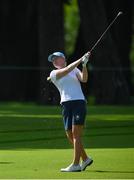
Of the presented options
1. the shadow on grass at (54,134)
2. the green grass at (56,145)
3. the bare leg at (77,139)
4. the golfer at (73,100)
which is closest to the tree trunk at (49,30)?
the green grass at (56,145)

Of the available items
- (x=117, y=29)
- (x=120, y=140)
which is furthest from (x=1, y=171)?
(x=117, y=29)

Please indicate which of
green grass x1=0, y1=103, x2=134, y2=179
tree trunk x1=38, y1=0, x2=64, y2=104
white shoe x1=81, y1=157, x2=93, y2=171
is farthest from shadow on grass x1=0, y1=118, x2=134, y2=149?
tree trunk x1=38, y1=0, x2=64, y2=104

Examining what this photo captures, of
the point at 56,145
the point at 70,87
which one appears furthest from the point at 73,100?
the point at 56,145

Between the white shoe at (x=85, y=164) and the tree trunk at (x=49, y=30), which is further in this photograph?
the tree trunk at (x=49, y=30)

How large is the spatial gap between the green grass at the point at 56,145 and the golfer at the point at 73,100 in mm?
260

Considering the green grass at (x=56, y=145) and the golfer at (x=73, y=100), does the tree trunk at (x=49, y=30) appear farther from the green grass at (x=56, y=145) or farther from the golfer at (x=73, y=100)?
the golfer at (x=73, y=100)

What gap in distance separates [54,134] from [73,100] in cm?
731

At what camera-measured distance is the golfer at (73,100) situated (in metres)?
13.8

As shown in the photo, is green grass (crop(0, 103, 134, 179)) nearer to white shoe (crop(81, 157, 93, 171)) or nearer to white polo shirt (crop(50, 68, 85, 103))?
white shoe (crop(81, 157, 93, 171))

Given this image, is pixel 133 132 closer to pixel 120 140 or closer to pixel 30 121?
pixel 120 140

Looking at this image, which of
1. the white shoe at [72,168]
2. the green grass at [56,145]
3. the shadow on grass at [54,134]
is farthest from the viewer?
the shadow on grass at [54,134]

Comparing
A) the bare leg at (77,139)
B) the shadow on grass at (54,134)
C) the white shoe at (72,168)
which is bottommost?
the shadow on grass at (54,134)

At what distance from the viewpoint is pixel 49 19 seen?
37.9m

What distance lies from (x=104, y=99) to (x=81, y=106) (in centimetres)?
2387
